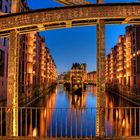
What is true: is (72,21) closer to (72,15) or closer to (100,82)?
(72,15)

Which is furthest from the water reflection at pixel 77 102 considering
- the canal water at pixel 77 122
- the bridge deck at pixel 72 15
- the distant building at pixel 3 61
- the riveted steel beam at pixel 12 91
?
the bridge deck at pixel 72 15

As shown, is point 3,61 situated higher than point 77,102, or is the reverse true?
point 3,61

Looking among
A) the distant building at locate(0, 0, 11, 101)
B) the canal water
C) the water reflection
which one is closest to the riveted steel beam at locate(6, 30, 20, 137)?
the canal water

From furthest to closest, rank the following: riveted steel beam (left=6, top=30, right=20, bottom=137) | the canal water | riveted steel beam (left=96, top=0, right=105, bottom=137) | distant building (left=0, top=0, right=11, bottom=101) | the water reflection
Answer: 1. the water reflection
2. distant building (left=0, top=0, right=11, bottom=101)
3. the canal water
4. riveted steel beam (left=6, top=30, right=20, bottom=137)
5. riveted steel beam (left=96, top=0, right=105, bottom=137)

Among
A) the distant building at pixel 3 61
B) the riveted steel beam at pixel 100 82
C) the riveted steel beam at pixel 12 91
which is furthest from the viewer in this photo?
the distant building at pixel 3 61

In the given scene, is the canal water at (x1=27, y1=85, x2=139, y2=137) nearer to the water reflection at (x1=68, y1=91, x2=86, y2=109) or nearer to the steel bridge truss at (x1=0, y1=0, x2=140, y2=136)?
the steel bridge truss at (x1=0, y1=0, x2=140, y2=136)

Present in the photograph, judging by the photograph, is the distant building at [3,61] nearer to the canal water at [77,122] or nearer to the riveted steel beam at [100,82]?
the canal water at [77,122]

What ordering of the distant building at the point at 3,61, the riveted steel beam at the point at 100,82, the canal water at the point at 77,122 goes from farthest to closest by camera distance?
the distant building at the point at 3,61 < the canal water at the point at 77,122 < the riveted steel beam at the point at 100,82

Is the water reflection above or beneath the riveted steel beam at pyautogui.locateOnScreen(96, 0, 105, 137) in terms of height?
beneath

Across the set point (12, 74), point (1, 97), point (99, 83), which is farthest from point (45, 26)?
point (1, 97)

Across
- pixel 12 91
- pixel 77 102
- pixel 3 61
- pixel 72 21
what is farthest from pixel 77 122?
pixel 77 102

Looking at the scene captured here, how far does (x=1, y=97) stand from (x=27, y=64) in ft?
66.9

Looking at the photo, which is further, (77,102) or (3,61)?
(77,102)

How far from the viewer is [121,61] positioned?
79.9 metres
